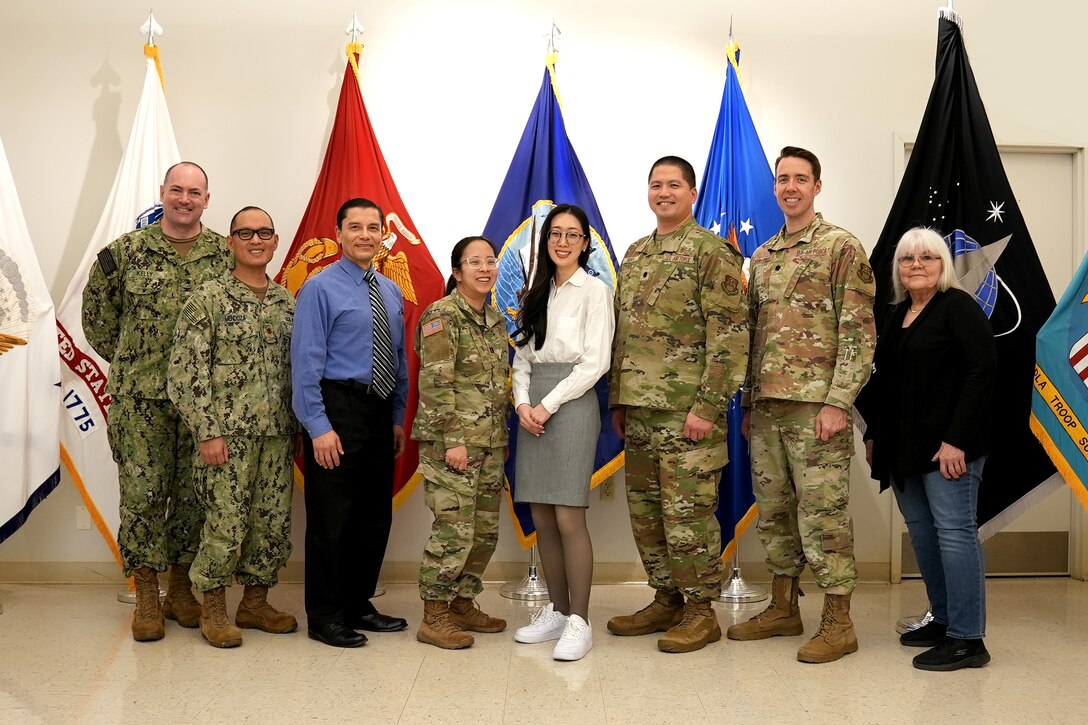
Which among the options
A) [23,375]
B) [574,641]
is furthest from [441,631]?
[23,375]

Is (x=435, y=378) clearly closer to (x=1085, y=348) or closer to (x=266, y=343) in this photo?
(x=266, y=343)

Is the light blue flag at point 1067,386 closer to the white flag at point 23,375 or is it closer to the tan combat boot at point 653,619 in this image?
the tan combat boot at point 653,619

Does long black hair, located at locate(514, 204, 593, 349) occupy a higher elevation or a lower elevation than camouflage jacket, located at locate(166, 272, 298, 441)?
higher

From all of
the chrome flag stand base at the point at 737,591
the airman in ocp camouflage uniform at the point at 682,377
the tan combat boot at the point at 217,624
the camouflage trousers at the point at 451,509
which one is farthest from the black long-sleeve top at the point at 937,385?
the tan combat boot at the point at 217,624

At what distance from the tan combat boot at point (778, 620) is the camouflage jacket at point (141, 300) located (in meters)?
2.23

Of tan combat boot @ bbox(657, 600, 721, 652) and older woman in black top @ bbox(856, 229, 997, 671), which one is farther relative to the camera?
tan combat boot @ bbox(657, 600, 721, 652)

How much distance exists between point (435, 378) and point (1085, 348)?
2.33m

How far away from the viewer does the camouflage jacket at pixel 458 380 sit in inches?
117

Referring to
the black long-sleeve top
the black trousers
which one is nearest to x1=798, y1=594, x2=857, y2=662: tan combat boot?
the black long-sleeve top

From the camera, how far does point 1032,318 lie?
3.51 m

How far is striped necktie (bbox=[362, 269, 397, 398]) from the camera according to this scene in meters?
3.12

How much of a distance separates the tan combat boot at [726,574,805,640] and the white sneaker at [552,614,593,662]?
1.83ft

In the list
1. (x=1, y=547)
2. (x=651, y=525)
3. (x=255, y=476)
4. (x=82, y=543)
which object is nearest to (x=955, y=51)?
(x=651, y=525)

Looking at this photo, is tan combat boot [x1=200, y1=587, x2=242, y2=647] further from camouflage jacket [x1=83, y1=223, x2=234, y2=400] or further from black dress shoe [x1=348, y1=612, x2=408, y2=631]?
camouflage jacket [x1=83, y1=223, x2=234, y2=400]
